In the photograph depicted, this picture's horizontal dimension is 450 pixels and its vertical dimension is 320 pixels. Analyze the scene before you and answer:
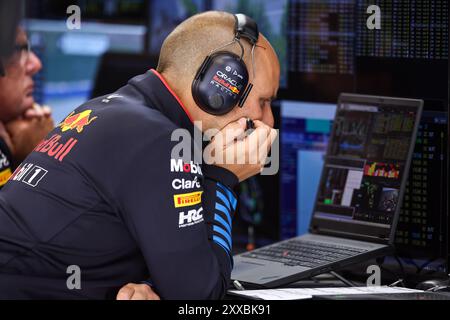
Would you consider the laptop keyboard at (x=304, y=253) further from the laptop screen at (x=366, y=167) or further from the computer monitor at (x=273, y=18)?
the computer monitor at (x=273, y=18)

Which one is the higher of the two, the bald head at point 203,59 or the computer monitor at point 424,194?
the bald head at point 203,59

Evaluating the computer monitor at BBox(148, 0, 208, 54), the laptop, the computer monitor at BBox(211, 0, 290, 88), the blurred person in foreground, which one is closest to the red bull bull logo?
the blurred person in foreground

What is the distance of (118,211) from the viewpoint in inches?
57.9

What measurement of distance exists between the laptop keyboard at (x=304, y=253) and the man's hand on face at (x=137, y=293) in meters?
0.38

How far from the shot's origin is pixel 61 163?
1.52 meters

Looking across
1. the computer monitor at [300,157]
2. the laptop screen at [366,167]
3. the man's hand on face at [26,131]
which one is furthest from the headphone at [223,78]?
the man's hand on face at [26,131]

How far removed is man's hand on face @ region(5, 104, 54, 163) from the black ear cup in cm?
91

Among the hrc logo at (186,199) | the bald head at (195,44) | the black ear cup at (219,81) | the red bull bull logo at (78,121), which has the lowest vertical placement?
the hrc logo at (186,199)

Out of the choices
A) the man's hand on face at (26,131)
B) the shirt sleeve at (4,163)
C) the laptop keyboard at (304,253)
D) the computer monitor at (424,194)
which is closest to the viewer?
the laptop keyboard at (304,253)

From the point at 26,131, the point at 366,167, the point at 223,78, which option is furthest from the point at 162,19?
the point at 223,78

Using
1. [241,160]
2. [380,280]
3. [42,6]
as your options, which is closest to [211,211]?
[241,160]

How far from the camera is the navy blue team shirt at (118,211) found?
4.68 ft

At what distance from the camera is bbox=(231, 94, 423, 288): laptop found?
1.85 m

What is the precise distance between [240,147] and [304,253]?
35 cm
